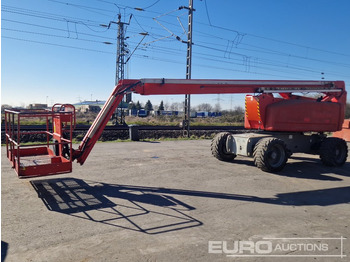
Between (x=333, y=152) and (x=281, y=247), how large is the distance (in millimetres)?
7277

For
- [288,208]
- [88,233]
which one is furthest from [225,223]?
[88,233]

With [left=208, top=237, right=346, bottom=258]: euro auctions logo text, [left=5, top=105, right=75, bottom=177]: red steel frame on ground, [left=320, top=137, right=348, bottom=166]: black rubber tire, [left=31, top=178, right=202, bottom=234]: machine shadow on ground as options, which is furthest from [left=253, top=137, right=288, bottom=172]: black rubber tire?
[left=5, top=105, right=75, bottom=177]: red steel frame on ground

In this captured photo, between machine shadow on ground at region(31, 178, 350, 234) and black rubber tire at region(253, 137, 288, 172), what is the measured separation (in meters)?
1.84

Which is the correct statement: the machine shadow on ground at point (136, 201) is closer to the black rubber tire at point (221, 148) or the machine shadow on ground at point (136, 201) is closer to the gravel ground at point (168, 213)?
the gravel ground at point (168, 213)

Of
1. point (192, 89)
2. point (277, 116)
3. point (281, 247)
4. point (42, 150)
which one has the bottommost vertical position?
point (281, 247)

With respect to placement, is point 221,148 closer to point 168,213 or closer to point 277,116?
point 277,116

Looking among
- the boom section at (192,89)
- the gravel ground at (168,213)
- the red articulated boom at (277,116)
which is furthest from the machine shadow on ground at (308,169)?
the boom section at (192,89)

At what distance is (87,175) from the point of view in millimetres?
8500

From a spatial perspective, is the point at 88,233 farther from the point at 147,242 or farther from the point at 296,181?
the point at 296,181

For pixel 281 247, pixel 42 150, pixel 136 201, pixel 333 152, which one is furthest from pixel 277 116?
pixel 42 150

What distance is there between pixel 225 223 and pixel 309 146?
728 cm

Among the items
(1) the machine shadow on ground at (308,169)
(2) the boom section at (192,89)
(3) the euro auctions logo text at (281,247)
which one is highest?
(2) the boom section at (192,89)

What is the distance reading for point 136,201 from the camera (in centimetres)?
641

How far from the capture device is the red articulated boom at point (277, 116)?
356 inches
